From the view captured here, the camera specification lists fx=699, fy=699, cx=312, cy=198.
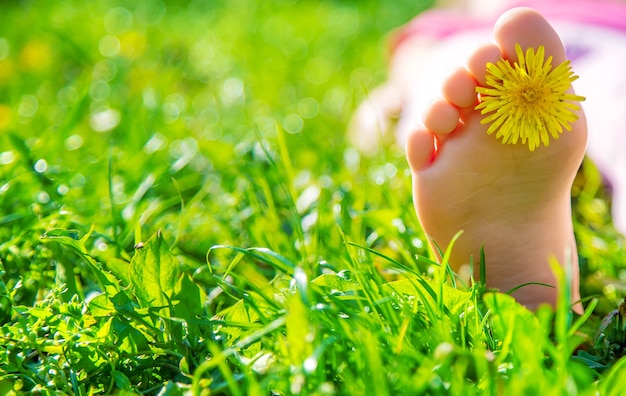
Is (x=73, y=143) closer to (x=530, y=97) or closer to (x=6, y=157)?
(x=6, y=157)

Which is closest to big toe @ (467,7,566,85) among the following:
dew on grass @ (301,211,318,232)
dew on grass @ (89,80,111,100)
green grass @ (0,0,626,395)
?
green grass @ (0,0,626,395)

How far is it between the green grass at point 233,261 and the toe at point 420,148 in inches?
5.4

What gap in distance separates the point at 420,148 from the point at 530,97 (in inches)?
6.1

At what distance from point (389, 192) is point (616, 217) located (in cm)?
40

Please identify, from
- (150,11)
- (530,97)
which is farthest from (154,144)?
(150,11)

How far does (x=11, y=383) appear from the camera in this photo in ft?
2.60

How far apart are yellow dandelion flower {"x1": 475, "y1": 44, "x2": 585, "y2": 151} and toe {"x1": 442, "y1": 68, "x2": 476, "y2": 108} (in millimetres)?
23

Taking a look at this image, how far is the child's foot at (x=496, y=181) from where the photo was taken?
0.90m

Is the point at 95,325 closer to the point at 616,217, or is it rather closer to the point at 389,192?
the point at 389,192

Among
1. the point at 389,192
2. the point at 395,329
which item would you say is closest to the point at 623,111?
the point at 389,192

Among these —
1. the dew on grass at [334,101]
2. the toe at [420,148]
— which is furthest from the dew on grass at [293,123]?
the toe at [420,148]

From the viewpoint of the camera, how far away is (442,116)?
926 millimetres

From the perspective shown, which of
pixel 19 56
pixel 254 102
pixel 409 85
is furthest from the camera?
pixel 19 56

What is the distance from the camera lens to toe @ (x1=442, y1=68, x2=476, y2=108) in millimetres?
910
